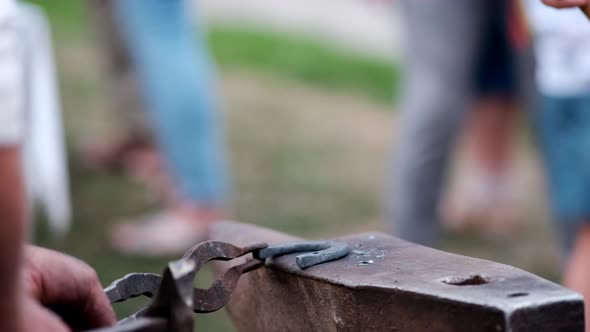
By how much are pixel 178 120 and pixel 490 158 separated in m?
1.29

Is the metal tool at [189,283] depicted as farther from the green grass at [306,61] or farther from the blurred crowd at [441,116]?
the green grass at [306,61]

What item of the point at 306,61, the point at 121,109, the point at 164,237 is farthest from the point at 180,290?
the point at 306,61

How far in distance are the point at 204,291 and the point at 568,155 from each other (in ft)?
4.27

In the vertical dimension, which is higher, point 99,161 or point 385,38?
point 385,38

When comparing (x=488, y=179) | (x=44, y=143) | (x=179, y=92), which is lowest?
(x=488, y=179)

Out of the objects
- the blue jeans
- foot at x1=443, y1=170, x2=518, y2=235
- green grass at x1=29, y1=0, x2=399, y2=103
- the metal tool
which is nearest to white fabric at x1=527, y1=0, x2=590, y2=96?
the metal tool

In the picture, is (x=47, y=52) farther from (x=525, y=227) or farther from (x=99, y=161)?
(x=525, y=227)

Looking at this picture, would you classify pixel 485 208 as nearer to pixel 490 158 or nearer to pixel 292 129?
pixel 490 158

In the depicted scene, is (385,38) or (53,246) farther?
(385,38)

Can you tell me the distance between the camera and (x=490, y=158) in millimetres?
4113

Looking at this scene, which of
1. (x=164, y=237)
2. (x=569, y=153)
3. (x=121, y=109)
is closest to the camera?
(x=569, y=153)

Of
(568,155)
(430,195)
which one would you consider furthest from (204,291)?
(430,195)

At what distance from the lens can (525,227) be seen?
14.0ft

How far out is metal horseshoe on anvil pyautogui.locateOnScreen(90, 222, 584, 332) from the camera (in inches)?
42.6
